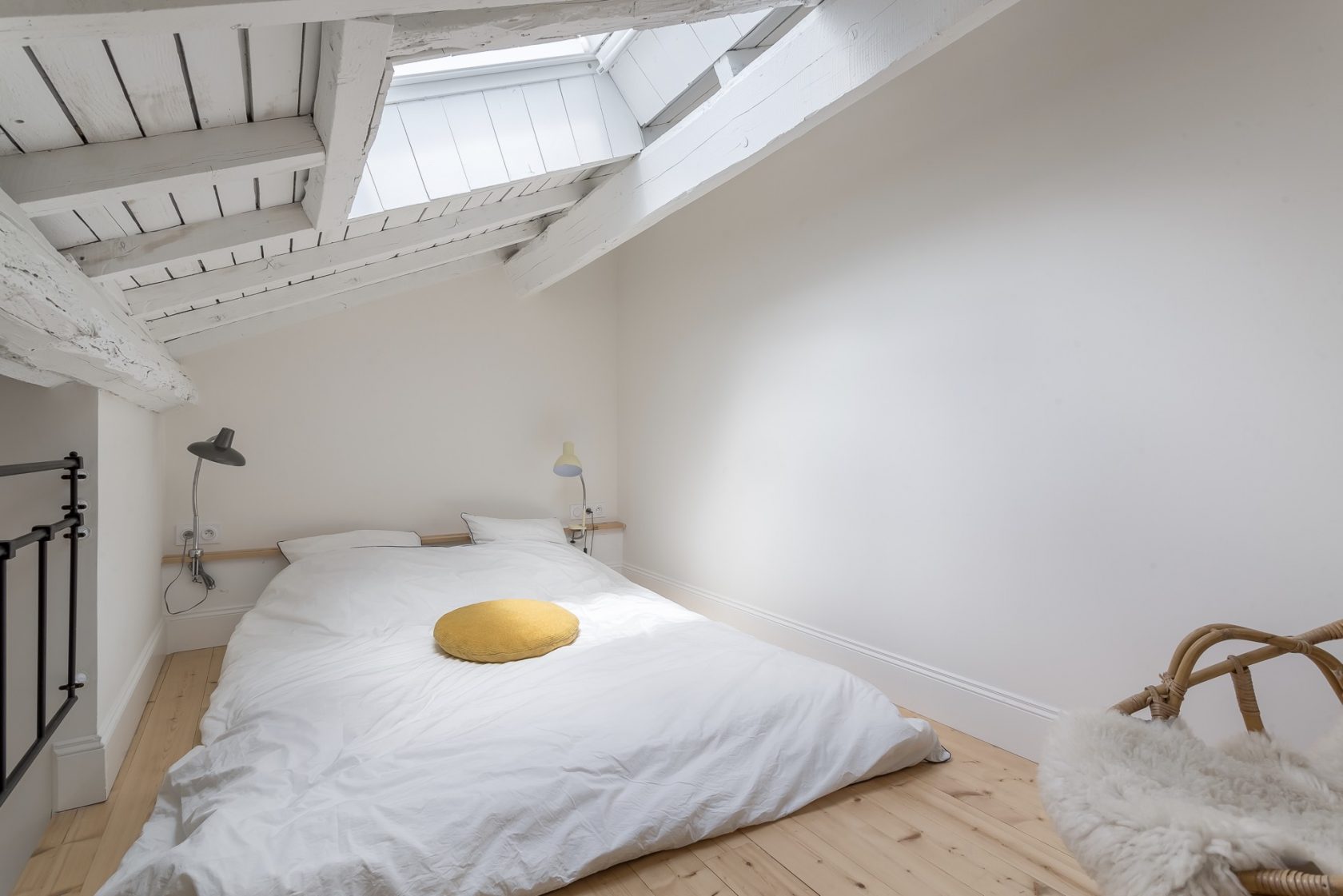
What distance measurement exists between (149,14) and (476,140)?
1415 mm

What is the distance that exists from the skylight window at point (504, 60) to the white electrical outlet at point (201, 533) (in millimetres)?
2363

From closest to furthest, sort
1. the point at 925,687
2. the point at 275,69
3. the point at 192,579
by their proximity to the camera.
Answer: the point at 275,69, the point at 925,687, the point at 192,579

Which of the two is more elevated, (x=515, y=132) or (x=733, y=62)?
(x=733, y=62)

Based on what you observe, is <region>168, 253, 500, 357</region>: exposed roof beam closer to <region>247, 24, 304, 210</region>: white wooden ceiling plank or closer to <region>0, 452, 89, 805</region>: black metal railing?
<region>0, 452, 89, 805</region>: black metal railing

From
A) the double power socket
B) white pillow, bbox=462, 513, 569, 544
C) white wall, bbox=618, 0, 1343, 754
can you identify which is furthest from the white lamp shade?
white wall, bbox=618, 0, 1343, 754

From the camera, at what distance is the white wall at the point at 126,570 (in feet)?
6.66

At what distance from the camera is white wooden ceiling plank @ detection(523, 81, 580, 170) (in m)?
2.26

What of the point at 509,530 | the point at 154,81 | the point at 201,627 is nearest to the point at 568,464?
the point at 509,530

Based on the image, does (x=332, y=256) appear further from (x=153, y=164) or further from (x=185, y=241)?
(x=153, y=164)

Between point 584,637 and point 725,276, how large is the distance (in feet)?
6.14

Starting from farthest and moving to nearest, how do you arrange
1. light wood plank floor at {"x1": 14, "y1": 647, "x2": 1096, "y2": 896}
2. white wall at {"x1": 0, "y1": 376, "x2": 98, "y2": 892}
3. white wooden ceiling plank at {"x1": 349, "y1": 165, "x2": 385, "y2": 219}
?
white wooden ceiling plank at {"x1": 349, "y1": 165, "x2": 385, "y2": 219}
white wall at {"x1": 0, "y1": 376, "x2": 98, "y2": 892}
light wood plank floor at {"x1": 14, "y1": 647, "x2": 1096, "y2": 896}

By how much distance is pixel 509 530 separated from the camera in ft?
12.1

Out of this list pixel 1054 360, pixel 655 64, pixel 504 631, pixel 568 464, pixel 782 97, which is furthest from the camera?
pixel 568 464

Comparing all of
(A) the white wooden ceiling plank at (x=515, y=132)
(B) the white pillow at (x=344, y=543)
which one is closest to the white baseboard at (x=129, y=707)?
(B) the white pillow at (x=344, y=543)
